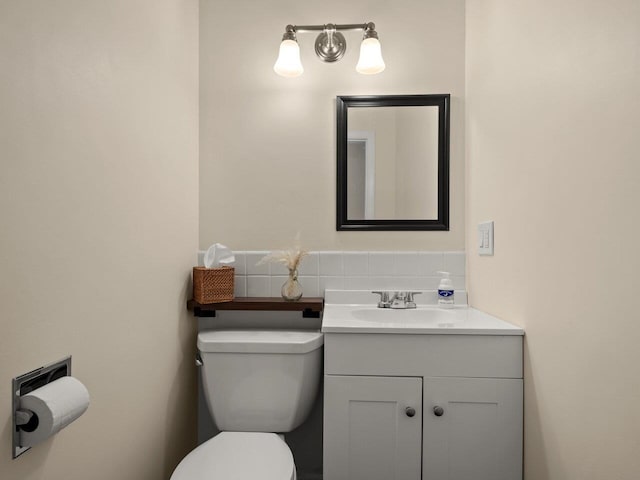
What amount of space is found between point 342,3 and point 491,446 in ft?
5.90

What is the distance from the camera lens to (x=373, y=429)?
4.10 ft

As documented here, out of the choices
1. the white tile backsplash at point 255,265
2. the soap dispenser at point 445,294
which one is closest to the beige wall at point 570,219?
the soap dispenser at point 445,294

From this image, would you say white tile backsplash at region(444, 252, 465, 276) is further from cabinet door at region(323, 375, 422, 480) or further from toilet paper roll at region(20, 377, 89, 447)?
toilet paper roll at region(20, 377, 89, 447)

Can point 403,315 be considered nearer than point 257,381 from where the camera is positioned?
No

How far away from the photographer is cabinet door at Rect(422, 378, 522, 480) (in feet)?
3.98

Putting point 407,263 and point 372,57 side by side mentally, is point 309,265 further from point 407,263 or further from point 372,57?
point 372,57

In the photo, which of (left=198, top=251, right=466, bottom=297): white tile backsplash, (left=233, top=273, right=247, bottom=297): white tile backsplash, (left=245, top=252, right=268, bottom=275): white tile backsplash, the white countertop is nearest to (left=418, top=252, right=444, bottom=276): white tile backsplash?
(left=198, top=251, right=466, bottom=297): white tile backsplash

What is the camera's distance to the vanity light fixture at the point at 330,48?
162cm

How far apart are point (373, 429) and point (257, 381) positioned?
0.42 metres

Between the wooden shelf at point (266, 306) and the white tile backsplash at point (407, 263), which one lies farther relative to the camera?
the white tile backsplash at point (407, 263)

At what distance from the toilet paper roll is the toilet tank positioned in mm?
637

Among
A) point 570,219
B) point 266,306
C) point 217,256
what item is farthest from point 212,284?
point 570,219

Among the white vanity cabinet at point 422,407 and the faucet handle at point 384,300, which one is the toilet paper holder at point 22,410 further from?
the faucet handle at point 384,300

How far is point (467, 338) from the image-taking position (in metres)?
1.23
